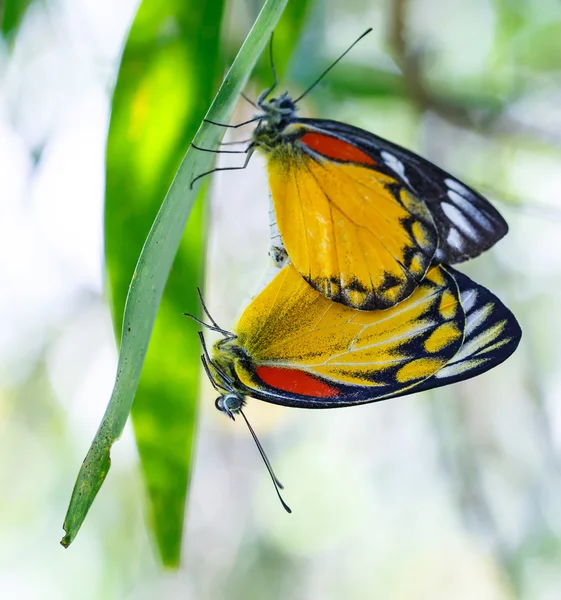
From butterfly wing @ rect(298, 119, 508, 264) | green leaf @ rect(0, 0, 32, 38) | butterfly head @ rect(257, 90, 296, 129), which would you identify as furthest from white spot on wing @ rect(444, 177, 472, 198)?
green leaf @ rect(0, 0, 32, 38)

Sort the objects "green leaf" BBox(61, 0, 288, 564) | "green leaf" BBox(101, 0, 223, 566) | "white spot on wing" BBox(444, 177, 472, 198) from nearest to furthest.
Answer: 1. "green leaf" BBox(61, 0, 288, 564)
2. "green leaf" BBox(101, 0, 223, 566)
3. "white spot on wing" BBox(444, 177, 472, 198)

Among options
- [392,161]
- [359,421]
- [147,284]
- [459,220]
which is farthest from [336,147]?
[359,421]

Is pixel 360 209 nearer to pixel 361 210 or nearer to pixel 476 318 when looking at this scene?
pixel 361 210

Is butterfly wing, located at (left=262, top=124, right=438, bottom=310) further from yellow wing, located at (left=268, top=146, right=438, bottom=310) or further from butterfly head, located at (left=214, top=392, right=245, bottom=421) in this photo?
butterfly head, located at (left=214, top=392, right=245, bottom=421)

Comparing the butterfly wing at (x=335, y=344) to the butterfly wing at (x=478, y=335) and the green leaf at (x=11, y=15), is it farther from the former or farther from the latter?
the green leaf at (x=11, y=15)

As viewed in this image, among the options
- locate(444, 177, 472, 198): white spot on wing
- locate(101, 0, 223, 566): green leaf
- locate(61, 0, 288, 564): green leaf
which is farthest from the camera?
locate(444, 177, 472, 198): white spot on wing

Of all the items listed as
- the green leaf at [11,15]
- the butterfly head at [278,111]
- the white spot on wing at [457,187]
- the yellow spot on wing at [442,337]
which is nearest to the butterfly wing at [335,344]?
the yellow spot on wing at [442,337]
